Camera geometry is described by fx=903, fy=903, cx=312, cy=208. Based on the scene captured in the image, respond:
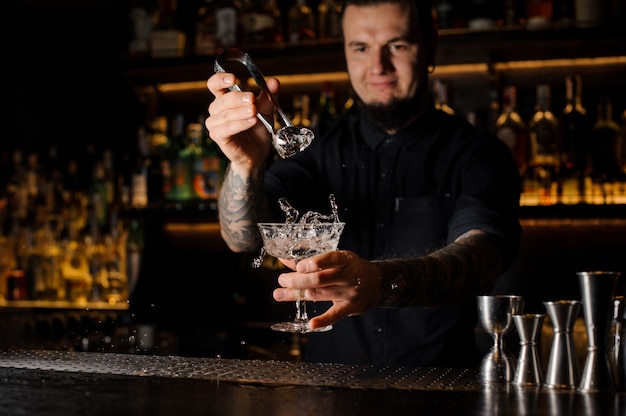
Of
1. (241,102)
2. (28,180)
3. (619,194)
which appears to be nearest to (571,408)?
(241,102)

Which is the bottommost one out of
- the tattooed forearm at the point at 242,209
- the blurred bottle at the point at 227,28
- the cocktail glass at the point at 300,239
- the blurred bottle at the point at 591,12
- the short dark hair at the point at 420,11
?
the cocktail glass at the point at 300,239

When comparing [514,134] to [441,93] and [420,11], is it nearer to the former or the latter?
[441,93]

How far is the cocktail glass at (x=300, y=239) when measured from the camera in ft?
5.58

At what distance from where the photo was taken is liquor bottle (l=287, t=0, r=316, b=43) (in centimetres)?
355

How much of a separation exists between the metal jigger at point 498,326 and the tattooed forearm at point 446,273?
246 mm

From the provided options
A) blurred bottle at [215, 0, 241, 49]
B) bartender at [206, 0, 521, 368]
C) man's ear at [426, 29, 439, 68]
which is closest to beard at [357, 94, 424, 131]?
bartender at [206, 0, 521, 368]

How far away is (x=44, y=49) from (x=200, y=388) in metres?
3.30

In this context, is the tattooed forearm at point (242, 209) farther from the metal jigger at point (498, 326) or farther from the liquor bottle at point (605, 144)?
the liquor bottle at point (605, 144)

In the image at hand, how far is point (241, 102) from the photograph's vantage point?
174 centimetres

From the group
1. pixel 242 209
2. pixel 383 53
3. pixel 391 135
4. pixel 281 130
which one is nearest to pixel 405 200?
pixel 391 135

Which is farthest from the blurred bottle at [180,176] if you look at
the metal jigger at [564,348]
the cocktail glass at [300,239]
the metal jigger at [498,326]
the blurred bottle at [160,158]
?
the metal jigger at [564,348]

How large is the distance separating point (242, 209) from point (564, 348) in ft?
3.10

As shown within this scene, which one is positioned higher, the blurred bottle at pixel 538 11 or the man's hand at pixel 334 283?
the blurred bottle at pixel 538 11

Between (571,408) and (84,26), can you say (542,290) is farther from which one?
(84,26)
